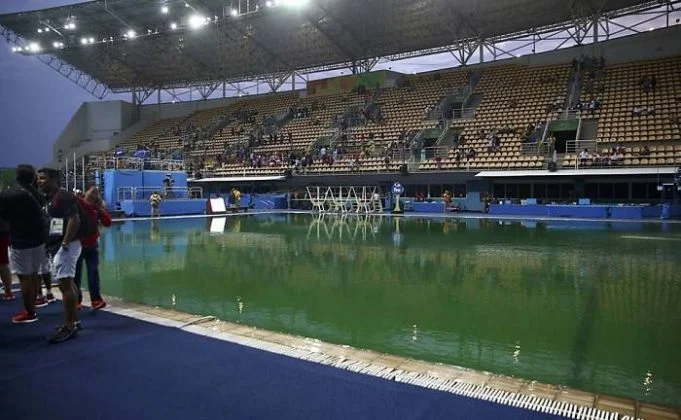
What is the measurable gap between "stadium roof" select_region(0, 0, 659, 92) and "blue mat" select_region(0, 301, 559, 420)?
2619 cm

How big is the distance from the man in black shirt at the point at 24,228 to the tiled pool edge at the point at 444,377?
127 cm

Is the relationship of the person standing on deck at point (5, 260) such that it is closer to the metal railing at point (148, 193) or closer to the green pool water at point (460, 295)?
the green pool water at point (460, 295)

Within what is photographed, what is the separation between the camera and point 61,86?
4288 cm

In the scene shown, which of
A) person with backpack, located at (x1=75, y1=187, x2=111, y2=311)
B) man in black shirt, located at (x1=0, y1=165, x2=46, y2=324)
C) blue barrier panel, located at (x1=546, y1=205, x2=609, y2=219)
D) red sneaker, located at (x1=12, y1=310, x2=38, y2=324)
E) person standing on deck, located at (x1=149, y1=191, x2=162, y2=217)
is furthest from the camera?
person standing on deck, located at (x1=149, y1=191, x2=162, y2=217)

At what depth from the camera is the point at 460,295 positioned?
659 cm

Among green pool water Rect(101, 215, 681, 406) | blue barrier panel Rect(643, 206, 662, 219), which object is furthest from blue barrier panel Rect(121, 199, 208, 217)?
blue barrier panel Rect(643, 206, 662, 219)

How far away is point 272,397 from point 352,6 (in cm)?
2972

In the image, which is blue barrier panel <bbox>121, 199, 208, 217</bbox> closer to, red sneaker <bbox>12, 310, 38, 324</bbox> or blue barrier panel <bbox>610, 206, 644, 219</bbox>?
red sneaker <bbox>12, 310, 38, 324</bbox>

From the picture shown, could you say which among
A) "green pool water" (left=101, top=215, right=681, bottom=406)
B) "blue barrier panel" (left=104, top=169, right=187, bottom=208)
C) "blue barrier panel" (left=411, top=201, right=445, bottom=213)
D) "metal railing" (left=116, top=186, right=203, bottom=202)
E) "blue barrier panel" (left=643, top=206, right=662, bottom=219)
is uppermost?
"blue barrier panel" (left=104, top=169, right=187, bottom=208)

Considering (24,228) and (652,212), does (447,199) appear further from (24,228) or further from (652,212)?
(24,228)

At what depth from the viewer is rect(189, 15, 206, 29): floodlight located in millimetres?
31328

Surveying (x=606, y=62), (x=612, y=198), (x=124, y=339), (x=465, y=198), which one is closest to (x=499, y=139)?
(x=465, y=198)

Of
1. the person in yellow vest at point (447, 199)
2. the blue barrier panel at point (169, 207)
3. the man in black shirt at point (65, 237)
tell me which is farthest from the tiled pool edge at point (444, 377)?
the person in yellow vest at point (447, 199)

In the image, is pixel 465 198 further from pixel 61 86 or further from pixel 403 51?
pixel 61 86
